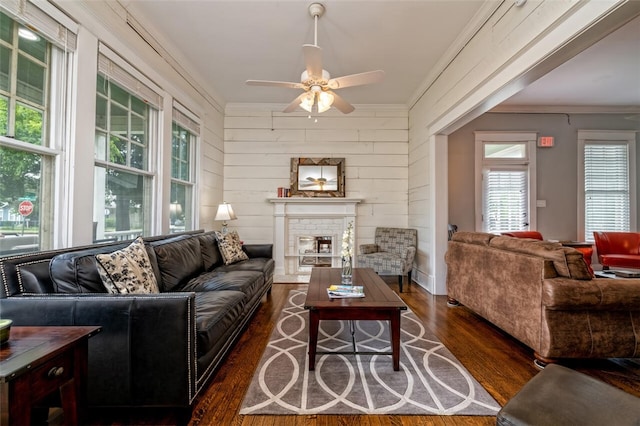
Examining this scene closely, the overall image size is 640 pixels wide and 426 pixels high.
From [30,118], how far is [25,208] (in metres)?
0.59

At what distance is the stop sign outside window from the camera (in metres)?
1.80

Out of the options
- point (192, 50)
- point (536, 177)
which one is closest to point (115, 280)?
point (192, 50)

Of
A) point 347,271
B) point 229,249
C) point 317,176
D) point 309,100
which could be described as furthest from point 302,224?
point 309,100

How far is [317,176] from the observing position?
16.5 feet

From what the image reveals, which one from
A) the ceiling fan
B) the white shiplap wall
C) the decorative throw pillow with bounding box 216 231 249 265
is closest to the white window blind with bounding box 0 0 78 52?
the ceiling fan

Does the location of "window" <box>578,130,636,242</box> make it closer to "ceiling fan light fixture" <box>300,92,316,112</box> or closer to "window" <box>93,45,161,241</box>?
"ceiling fan light fixture" <box>300,92,316,112</box>

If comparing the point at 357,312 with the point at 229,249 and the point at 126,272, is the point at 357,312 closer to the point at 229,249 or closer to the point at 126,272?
the point at 126,272

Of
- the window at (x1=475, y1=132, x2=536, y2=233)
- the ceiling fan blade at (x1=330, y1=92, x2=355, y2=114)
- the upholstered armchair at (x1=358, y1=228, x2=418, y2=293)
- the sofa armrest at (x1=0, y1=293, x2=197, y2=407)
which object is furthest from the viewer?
the window at (x1=475, y1=132, x2=536, y2=233)

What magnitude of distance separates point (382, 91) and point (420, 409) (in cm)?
422

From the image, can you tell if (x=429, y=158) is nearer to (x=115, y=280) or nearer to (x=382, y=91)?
(x=382, y=91)

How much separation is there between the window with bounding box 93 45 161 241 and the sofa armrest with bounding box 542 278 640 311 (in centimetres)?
358

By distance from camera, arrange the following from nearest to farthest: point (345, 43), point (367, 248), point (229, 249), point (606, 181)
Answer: point (345, 43) → point (229, 249) → point (367, 248) → point (606, 181)

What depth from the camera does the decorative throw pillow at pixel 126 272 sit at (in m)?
1.70

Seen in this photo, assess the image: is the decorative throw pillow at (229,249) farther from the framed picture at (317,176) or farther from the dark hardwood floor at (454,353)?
the framed picture at (317,176)
